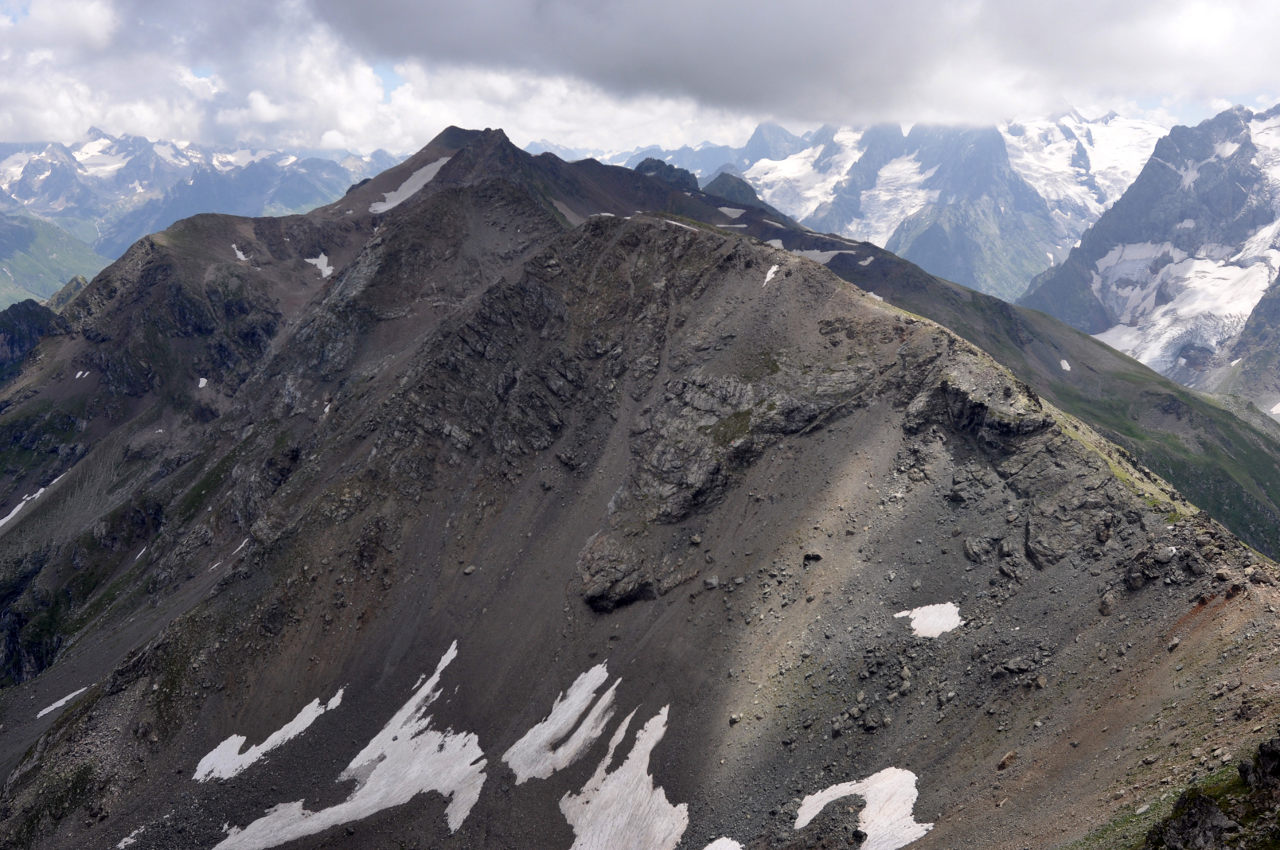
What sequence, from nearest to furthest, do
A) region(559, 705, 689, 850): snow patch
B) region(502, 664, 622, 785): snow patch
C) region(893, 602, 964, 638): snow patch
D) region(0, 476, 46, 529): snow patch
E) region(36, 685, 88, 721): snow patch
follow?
1. region(559, 705, 689, 850): snow patch
2. region(893, 602, 964, 638): snow patch
3. region(502, 664, 622, 785): snow patch
4. region(36, 685, 88, 721): snow patch
5. region(0, 476, 46, 529): snow patch

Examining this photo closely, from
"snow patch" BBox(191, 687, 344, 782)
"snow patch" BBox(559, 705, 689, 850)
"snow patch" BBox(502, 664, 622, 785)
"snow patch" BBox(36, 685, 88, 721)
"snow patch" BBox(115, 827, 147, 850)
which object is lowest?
"snow patch" BBox(559, 705, 689, 850)

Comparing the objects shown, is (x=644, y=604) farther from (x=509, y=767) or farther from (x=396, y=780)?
(x=396, y=780)

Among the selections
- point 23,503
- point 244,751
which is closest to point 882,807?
point 244,751

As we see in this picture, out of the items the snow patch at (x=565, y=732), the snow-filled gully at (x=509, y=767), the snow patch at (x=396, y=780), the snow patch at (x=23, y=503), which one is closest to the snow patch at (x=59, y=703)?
the snow-filled gully at (x=509, y=767)

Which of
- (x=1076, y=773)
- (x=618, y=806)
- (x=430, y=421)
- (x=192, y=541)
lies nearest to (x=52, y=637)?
(x=192, y=541)

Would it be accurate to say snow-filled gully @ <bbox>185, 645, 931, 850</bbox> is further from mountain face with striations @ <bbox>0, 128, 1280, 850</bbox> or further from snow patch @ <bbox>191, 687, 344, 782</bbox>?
mountain face with striations @ <bbox>0, 128, 1280, 850</bbox>

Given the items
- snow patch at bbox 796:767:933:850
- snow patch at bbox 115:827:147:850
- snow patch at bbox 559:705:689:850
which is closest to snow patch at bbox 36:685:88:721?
snow patch at bbox 115:827:147:850

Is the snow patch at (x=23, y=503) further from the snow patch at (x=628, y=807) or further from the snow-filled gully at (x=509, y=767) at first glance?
the snow patch at (x=628, y=807)
